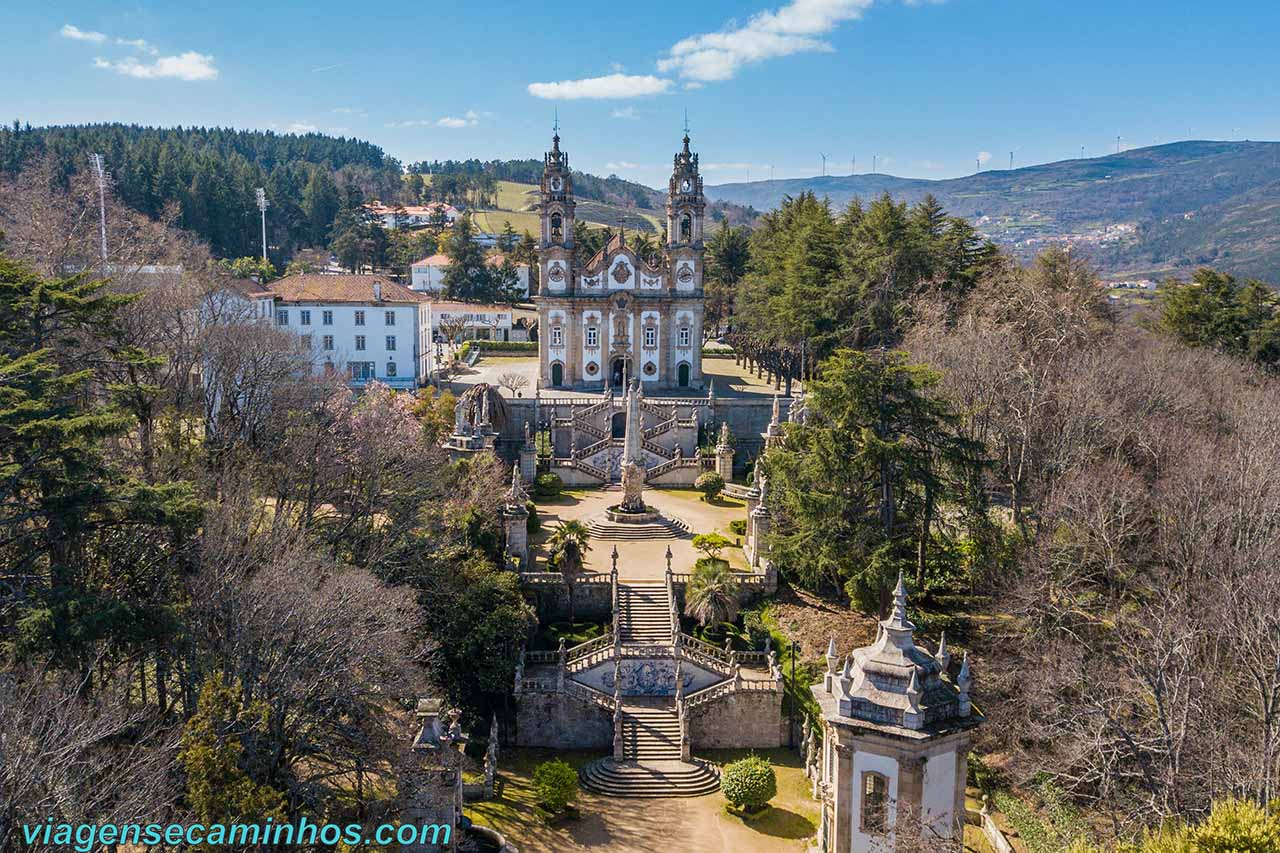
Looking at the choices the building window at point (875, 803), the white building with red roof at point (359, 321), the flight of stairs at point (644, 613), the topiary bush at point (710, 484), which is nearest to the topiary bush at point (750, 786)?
the flight of stairs at point (644, 613)

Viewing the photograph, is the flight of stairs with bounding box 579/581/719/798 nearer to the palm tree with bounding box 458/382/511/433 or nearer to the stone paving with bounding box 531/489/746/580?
the stone paving with bounding box 531/489/746/580

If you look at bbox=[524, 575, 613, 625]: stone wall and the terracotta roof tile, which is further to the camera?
the terracotta roof tile

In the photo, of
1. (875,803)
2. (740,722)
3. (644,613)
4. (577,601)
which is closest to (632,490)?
(577,601)

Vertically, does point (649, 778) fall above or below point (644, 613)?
below

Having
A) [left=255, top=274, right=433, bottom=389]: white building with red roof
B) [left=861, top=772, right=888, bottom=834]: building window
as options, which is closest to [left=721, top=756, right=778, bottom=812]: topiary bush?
[left=861, top=772, right=888, bottom=834]: building window

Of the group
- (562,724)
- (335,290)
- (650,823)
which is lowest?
(650,823)

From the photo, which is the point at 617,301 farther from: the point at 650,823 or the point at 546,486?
the point at 650,823

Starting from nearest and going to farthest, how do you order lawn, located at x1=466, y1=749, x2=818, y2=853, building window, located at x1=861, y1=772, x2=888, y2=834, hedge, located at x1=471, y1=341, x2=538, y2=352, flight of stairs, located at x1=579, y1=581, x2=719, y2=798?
1. building window, located at x1=861, y1=772, x2=888, y2=834
2. lawn, located at x1=466, y1=749, x2=818, y2=853
3. flight of stairs, located at x1=579, y1=581, x2=719, y2=798
4. hedge, located at x1=471, y1=341, x2=538, y2=352
